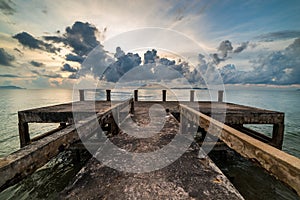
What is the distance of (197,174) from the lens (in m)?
2.21

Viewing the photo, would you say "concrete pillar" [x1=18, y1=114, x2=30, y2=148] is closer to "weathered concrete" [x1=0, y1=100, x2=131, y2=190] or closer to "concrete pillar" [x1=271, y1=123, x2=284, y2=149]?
"weathered concrete" [x1=0, y1=100, x2=131, y2=190]

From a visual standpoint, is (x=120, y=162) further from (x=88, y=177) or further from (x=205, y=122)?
(x=205, y=122)

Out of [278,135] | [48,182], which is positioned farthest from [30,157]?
[278,135]

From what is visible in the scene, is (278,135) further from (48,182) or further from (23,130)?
(23,130)

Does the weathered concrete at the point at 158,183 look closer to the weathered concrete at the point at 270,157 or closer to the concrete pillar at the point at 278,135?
the weathered concrete at the point at 270,157

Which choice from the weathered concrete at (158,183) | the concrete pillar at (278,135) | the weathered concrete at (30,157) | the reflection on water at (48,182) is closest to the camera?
the weathered concrete at (30,157)

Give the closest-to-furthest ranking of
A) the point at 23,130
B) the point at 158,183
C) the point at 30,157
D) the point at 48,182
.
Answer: the point at 30,157
the point at 158,183
the point at 48,182
the point at 23,130

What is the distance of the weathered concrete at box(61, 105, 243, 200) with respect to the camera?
1.76 m

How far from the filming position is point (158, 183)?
6.59 ft

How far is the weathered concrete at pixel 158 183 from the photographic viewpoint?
1764 mm

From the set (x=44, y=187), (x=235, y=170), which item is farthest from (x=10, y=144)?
(x=235, y=170)

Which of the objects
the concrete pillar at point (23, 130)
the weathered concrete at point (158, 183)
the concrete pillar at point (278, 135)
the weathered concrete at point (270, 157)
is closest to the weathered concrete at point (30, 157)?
the weathered concrete at point (158, 183)

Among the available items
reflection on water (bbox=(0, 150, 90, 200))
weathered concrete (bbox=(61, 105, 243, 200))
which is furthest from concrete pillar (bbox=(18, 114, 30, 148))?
weathered concrete (bbox=(61, 105, 243, 200))

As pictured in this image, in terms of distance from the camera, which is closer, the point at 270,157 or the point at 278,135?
the point at 270,157
